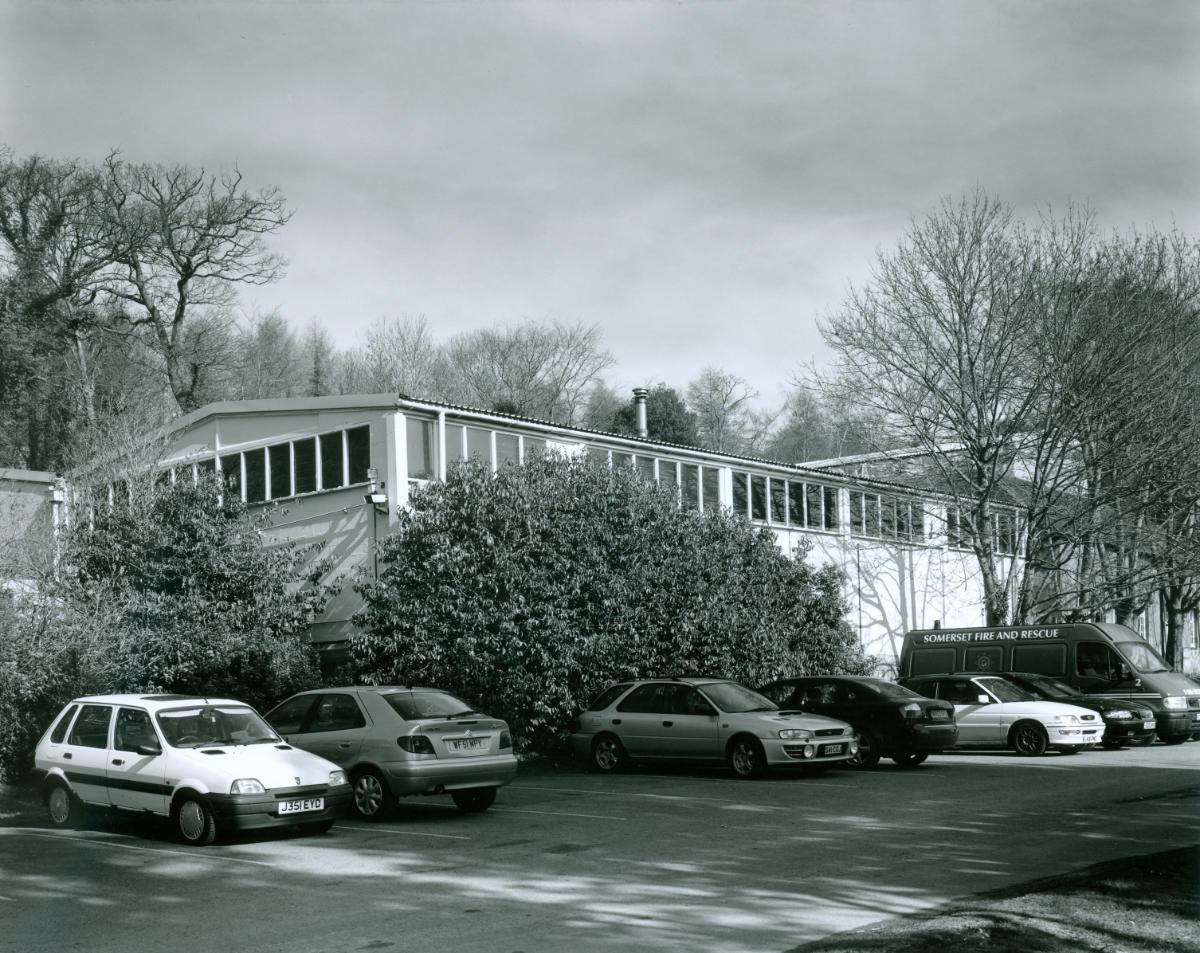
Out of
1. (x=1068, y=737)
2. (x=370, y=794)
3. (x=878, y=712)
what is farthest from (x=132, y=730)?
(x=1068, y=737)

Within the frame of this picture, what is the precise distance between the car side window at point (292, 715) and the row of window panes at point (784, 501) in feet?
70.1

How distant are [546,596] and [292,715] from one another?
759cm

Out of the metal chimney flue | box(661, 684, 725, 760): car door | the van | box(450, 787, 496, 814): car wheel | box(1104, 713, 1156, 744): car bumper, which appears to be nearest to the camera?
box(450, 787, 496, 814): car wheel

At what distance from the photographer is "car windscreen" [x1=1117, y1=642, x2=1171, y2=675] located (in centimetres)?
2642

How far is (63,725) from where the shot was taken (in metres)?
13.9

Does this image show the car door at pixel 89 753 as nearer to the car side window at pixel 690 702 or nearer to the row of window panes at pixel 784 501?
the car side window at pixel 690 702

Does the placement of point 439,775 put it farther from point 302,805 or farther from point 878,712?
point 878,712

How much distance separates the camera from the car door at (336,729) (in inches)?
554

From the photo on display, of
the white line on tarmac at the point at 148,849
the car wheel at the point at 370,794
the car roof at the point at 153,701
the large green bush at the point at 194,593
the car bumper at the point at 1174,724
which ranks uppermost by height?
the large green bush at the point at 194,593

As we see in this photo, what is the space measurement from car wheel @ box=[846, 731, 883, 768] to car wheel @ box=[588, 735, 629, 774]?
140 inches

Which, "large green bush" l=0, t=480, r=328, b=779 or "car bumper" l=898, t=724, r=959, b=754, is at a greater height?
"large green bush" l=0, t=480, r=328, b=779

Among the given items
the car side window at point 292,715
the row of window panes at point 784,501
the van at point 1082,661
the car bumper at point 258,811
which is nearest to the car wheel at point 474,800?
the car side window at point 292,715

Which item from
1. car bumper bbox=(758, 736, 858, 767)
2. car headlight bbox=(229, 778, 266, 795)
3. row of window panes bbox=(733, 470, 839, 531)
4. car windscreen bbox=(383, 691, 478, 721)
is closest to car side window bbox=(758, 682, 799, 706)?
car bumper bbox=(758, 736, 858, 767)

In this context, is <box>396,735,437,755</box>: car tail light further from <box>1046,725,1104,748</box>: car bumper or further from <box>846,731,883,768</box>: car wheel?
<box>1046,725,1104,748</box>: car bumper
